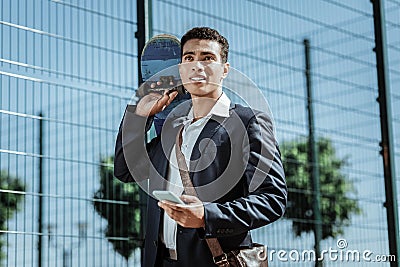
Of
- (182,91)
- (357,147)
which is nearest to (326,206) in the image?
(357,147)

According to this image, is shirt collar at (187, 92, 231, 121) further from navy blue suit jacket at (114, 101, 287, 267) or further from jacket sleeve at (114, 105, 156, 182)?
jacket sleeve at (114, 105, 156, 182)

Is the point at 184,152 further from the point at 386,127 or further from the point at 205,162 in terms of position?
the point at 386,127

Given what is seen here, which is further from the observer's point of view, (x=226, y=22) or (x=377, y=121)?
(x=377, y=121)

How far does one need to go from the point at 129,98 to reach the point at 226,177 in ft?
4.65

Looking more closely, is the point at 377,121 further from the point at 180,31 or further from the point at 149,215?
the point at 149,215

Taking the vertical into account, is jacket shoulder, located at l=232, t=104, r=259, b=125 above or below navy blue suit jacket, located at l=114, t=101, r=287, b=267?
above

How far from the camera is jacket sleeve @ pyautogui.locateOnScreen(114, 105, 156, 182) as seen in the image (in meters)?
1.94

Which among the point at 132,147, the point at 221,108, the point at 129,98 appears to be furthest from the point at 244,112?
the point at 129,98

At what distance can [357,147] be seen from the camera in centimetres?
426

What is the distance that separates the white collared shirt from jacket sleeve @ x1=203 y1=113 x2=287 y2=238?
0.09 m

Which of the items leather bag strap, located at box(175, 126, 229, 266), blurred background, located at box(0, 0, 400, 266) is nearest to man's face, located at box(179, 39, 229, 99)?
leather bag strap, located at box(175, 126, 229, 266)

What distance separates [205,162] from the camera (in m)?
1.85

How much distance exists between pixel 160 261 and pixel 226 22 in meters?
2.00

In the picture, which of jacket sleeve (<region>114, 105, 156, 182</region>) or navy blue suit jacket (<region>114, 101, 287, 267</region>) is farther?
jacket sleeve (<region>114, 105, 156, 182</region>)
